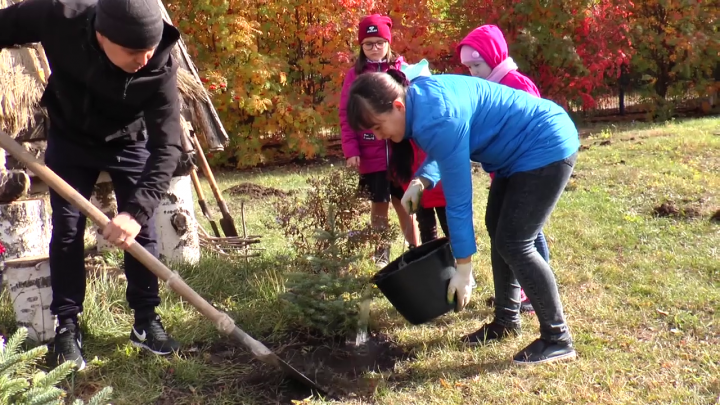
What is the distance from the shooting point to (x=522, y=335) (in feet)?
11.5

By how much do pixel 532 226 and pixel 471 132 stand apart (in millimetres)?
507

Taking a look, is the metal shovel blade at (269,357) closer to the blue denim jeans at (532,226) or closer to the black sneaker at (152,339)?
the black sneaker at (152,339)

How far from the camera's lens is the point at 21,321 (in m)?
3.44

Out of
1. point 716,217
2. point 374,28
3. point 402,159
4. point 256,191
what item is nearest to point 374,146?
point 374,28

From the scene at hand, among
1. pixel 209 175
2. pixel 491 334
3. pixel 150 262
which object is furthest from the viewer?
pixel 209 175

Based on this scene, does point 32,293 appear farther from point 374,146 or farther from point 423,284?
point 374,146

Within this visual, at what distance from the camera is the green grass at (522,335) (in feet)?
9.84

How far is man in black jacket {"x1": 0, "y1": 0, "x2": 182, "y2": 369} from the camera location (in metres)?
2.64

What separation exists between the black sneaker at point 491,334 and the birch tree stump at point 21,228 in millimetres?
2398

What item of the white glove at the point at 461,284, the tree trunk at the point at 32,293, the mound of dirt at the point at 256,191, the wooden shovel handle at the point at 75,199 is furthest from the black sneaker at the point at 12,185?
the mound of dirt at the point at 256,191

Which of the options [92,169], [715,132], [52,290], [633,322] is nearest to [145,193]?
[92,169]

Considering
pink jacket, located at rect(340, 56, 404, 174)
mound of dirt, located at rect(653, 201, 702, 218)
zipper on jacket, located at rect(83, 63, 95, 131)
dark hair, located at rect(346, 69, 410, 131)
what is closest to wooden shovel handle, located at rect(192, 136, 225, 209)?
pink jacket, located at rect(340, 56, 404, 174)

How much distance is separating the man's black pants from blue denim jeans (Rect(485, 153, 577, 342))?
5.44 feet

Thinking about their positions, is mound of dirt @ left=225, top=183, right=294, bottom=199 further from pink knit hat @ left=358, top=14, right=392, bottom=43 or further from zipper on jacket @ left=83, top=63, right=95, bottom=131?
zipper on jacket @ left=83, top=63, right=95, bottom=131
